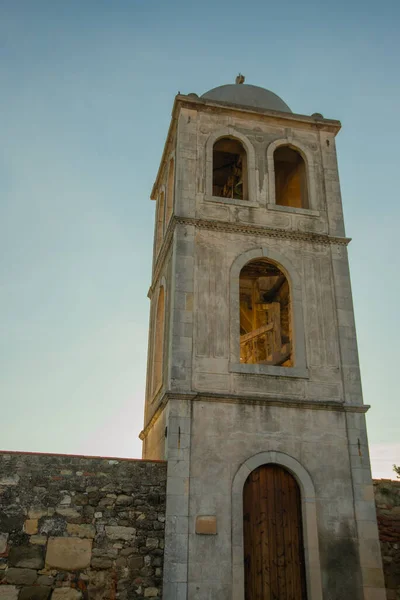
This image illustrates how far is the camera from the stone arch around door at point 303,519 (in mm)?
10680

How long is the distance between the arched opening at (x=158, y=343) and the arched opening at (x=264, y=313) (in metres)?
2.28

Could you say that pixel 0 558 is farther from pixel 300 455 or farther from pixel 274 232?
pixel 274 232

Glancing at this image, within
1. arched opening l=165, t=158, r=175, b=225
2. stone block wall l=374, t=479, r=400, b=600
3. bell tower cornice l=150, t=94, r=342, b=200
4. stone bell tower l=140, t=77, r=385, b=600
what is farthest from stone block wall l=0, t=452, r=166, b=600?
bell tower cornice l=150, t=94, r=342, b=200

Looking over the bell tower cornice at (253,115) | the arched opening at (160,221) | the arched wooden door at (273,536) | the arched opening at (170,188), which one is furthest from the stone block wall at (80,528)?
the bell tower cornice at (253,115)

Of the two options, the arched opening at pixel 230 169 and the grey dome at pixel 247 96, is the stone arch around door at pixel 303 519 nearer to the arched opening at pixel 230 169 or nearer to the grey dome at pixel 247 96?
the arched opening at pixel 230 169

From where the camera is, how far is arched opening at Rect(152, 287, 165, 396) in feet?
48.2

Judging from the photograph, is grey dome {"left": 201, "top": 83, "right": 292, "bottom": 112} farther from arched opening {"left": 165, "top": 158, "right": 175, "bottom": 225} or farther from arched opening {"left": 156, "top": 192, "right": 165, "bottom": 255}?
arched opening {"left": 156, "top": 192, "right": 165, "bottom": 255}

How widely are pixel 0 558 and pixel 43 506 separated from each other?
102 centimetres

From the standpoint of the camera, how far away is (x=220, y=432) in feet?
38.6

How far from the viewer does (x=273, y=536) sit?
11242 mm

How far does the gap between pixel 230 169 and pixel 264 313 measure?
14.3 feet

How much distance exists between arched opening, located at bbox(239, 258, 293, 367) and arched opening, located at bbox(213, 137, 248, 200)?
2128mm

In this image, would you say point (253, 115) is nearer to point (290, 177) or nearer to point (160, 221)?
point (290, 177)

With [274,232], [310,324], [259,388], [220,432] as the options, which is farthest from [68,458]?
[274,232]
